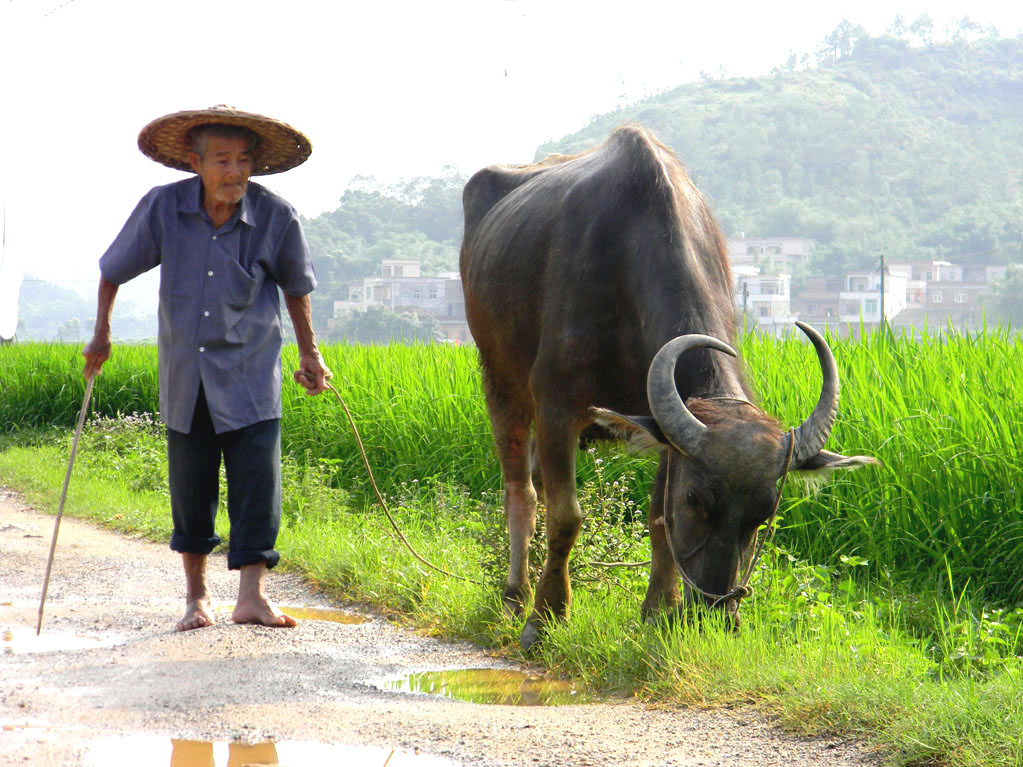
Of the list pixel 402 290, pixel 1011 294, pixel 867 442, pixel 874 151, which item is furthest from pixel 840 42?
pixel 867 442

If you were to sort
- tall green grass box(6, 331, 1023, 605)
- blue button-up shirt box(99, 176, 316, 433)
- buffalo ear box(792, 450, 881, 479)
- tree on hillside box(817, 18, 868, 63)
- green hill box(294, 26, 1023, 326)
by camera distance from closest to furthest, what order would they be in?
buffalo ear box(792, 450, 881, 479), blue button-up shirt box(99, 176, 316, 433), tall green grass box(6, 331, 1023, 605), green hill box(294, 26, 1023, 326), tree on hillside box(817, 18, 868, 63)

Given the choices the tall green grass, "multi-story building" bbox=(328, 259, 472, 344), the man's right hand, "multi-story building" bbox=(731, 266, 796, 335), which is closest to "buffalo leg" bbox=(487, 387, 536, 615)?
the tall green grass

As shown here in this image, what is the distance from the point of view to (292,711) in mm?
3301

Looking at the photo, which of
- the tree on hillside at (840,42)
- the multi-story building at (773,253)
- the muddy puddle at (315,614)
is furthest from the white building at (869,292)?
the muddy puddle at (315,614)

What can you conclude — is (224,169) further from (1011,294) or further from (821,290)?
(821,290)

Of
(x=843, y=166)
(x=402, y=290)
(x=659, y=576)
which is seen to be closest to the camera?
(x=659, y=576)

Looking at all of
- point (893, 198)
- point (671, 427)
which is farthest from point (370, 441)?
point (893, 198)

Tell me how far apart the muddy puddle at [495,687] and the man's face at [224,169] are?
6.42 ft

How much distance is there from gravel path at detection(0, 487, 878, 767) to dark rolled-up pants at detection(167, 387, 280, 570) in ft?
1.09

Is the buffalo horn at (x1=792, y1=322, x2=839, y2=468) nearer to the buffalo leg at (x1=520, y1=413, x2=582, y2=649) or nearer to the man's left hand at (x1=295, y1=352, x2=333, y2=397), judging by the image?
the buffalo leg at (x1=520, y1=413, x2=582, y2=649)

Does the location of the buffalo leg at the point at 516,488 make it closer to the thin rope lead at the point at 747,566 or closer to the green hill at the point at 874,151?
the thin rope lead at the point at 747,566

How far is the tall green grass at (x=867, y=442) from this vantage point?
4.99 meters

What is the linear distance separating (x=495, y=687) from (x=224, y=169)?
2204 mm

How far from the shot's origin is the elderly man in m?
4.28
